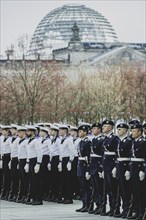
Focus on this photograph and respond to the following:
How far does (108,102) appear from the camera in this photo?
72.3 m

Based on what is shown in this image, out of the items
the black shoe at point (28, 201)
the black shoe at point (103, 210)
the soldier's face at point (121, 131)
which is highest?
the soldier's face at point (121, 131)

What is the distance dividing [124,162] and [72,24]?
485 feet

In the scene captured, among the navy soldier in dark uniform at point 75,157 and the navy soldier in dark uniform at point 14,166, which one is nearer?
the navy soldier in dark uniform at point 75,157

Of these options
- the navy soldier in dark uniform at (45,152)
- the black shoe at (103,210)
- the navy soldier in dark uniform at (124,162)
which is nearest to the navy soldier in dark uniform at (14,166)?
the navy soldier in dark uniform at (45,152)

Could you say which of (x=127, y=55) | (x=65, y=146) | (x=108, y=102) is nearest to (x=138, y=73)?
(x=108, y=102)

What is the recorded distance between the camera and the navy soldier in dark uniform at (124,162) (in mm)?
22656

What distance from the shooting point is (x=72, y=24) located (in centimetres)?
16988

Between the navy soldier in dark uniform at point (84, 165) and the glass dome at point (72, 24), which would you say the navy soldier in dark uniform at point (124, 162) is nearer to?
the navy soldier in dark uniform at point (84, 165)

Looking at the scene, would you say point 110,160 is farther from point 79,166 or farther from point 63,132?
point 63,132

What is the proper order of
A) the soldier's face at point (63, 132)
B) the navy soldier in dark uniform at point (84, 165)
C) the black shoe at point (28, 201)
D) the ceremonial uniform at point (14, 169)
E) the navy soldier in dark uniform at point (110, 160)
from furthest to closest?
the ceremonial uniform at point (14, 169), the black shoe at point (28, 201), the soldier's face at point (63, 132), the navy soldier in dark uniform at point (84, 165), the navy soldier in dark uniform at point (110, 160)

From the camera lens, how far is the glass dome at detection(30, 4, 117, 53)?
541ft

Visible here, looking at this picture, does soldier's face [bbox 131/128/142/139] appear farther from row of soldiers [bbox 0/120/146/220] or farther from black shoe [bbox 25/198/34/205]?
black shoe [bbox 25/198/34/205]

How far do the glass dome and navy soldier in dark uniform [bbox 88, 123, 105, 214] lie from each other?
444ft

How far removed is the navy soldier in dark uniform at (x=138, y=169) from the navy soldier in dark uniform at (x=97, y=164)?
1.37 meters
